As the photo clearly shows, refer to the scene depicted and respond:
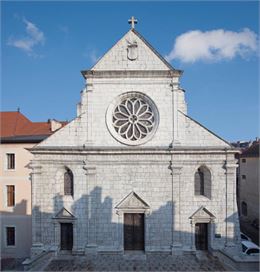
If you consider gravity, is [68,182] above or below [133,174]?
below

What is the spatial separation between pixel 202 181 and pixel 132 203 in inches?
183

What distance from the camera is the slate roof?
19125mm

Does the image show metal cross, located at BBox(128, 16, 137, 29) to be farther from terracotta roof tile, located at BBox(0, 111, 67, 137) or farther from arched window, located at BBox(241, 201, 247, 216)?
arched window, located at BBox(241, 201, 247, 216)

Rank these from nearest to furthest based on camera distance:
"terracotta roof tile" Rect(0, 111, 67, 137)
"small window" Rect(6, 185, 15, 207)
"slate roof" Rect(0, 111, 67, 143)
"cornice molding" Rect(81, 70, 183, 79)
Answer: "cornice molding" Rect(81, 70, 183, 79) < "small window" Rect(6, 185, 15, 207) < "slate roof" Rect(0, 111, 67, 143) < "terracotta roof tile" Rect(0, 111, 67, 137)

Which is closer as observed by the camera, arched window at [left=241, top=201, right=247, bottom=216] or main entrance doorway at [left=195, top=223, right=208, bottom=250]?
main entrance doorway at [left=195, top=223, right=208, bottom=250]

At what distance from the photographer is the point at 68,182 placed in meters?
15.9

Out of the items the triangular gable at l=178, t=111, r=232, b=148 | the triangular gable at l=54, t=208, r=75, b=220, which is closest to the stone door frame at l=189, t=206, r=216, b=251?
the triangular gable at l=178, t=111, r=232, b=148

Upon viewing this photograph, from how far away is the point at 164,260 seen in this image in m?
14.2

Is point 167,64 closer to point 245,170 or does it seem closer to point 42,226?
point 42,226

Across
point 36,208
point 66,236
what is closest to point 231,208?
point 66,236

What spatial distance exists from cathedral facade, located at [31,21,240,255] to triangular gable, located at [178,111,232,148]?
0.20 feet

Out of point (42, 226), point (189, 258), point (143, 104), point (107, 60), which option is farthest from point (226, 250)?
point (107, 60)

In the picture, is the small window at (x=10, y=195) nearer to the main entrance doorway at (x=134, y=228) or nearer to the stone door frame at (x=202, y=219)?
the main entrance doorway at (x=134, y=228)

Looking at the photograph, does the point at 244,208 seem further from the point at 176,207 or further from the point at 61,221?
the point at 61,221
